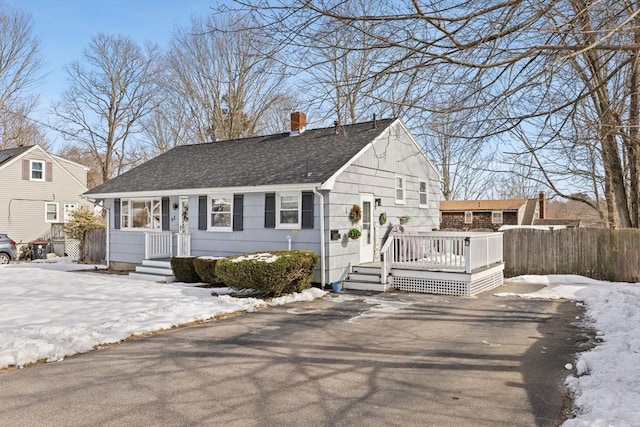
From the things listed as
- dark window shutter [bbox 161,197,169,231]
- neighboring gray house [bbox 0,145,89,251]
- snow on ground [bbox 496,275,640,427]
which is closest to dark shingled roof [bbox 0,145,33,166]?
neighboring gray house [bbox 0,145,89,251]

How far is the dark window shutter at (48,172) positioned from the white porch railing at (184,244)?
625 inches

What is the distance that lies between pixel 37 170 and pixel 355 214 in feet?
69.8

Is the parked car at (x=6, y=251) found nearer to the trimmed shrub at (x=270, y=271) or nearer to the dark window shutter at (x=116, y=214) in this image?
the dark window shutter at (x=116, y=214)

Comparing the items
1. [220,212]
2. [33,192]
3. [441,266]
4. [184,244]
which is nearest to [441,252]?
[441,266]

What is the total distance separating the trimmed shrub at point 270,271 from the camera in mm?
9984

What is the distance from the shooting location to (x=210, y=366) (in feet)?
17.7

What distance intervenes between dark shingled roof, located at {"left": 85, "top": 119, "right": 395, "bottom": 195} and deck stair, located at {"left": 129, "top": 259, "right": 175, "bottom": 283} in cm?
247

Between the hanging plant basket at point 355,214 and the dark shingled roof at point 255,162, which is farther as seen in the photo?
the dark shingled roof at point 255,162

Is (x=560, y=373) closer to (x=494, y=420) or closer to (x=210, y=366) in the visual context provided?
(x=494, y=420)

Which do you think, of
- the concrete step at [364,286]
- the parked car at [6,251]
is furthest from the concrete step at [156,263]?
the parked car at [6,251]

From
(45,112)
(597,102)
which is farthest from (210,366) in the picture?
(45,112)

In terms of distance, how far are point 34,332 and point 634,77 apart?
9.46 metres

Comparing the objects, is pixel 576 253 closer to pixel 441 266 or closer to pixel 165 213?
pixel 441 266

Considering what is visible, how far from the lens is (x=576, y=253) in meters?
13.9
